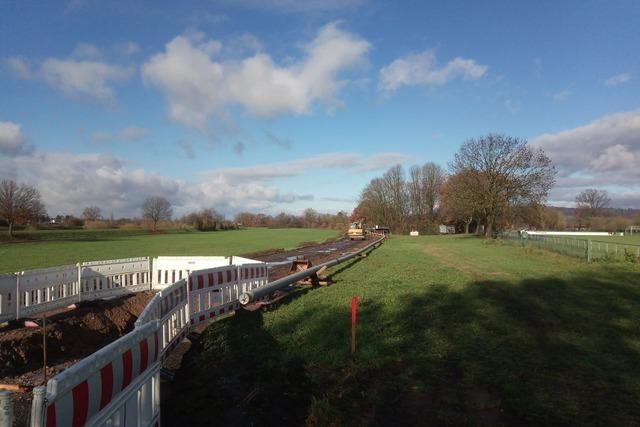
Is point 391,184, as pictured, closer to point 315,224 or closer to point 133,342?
point 315,224

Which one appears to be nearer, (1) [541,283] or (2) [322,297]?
(2) [322,297]

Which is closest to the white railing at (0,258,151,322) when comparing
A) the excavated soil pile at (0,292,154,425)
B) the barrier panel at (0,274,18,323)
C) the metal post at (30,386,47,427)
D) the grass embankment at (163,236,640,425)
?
the barrier panel at (0,274,18,323)

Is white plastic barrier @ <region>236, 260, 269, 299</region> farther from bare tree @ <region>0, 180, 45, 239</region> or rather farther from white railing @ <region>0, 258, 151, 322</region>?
bare tree @ <region>0, 180, 45, 239</region>

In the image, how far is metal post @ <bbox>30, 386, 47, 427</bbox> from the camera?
2.51 m

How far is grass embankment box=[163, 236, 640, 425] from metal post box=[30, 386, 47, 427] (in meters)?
2.66

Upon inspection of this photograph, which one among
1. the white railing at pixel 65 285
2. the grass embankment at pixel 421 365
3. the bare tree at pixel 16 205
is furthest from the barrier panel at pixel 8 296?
the bare tree at pixel 16 205

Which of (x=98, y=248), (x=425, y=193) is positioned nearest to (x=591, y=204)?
(x=425, y=193)

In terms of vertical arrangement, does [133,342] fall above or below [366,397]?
above

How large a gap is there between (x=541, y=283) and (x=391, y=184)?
8413 centimetres

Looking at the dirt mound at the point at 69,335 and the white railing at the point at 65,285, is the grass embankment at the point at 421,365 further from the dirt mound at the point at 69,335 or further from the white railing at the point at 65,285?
the white railing at the point at 65,285

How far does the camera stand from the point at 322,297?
12523 millimetres

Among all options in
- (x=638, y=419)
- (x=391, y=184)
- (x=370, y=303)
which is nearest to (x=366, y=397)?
(x=638, y=419)

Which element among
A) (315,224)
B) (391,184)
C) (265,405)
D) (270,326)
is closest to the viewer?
(265,405)

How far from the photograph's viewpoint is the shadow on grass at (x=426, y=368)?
16.5 feet
